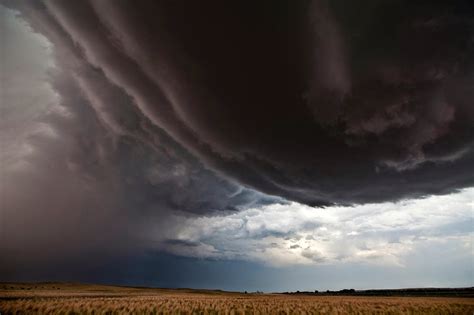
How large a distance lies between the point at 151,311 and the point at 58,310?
9.06m

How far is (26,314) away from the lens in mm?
28172

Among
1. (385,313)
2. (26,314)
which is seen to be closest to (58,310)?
(26,314)

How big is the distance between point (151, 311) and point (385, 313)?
26067 mm

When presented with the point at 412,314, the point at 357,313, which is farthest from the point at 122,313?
the point at 412,314

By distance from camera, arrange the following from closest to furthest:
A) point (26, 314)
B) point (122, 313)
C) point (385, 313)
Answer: point (26, 314) < point (122, 313) < point (385, 313)

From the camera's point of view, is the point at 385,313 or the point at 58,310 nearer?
the point at 58,310

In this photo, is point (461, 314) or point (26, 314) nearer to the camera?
point (26, 314)

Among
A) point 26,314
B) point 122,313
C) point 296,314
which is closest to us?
point 26,314

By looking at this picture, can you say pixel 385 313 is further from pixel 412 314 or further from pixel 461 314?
pixel 461 314

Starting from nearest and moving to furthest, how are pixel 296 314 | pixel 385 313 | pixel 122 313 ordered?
pixel 122 313, pixel 296 314, pixel 385 313

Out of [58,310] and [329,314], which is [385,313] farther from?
[58,310]

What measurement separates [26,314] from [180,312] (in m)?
14.2

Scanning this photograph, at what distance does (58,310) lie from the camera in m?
30.7

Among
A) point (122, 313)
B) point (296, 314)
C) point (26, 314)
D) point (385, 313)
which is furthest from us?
point (385, 313)
